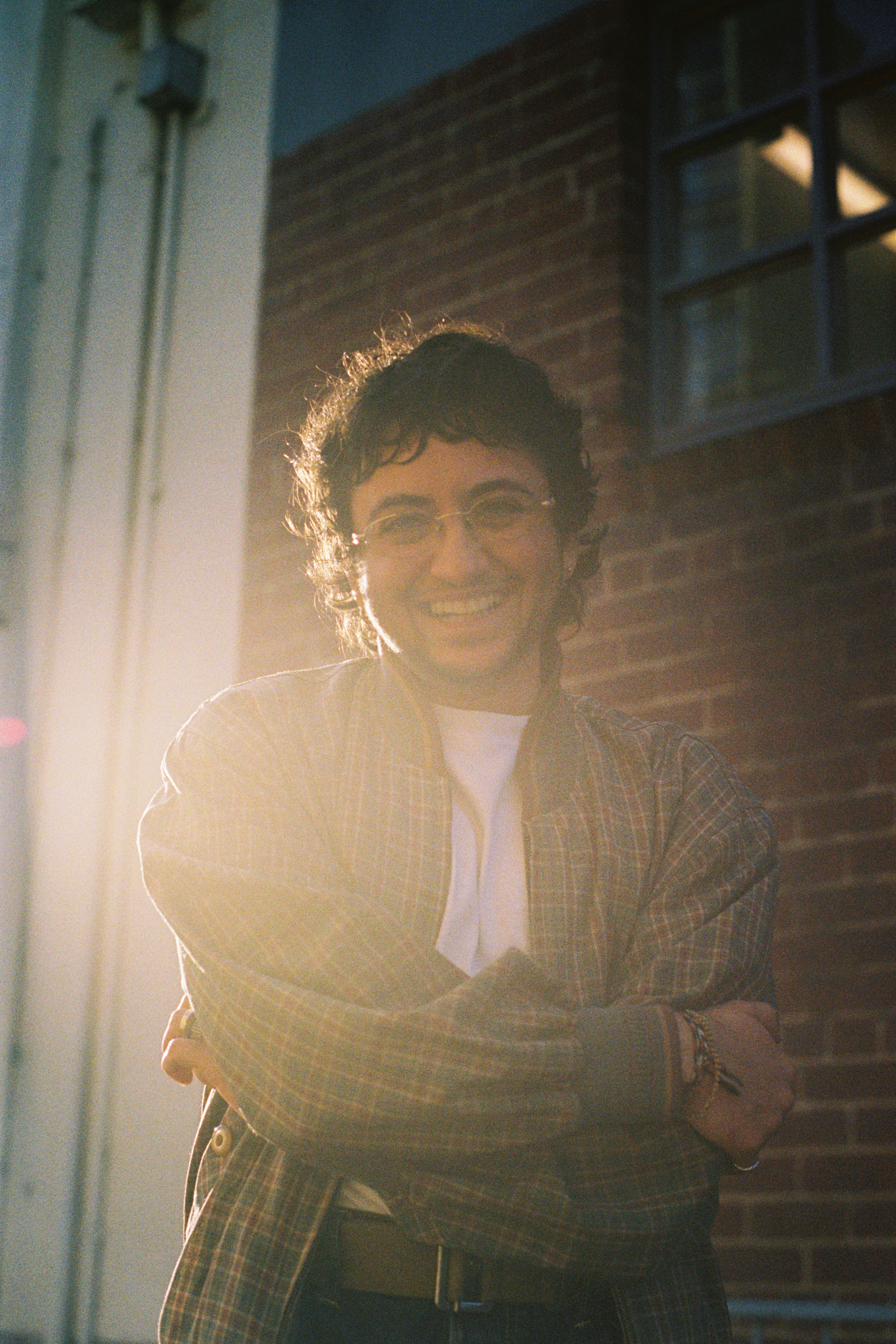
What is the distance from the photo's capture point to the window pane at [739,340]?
3906mm

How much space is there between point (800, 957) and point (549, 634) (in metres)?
1.38

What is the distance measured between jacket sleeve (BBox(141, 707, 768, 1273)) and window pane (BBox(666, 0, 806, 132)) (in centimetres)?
314

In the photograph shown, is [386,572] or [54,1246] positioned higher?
[386,572]

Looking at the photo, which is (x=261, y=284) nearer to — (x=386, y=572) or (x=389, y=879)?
(x=386, y=572)

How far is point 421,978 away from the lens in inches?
64.7

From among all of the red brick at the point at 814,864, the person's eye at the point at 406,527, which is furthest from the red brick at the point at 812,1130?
the person's eye at the point at 406,527

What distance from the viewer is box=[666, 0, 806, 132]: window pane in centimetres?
407

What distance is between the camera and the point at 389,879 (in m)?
1.76

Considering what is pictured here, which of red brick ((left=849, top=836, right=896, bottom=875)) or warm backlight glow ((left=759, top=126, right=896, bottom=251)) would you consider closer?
red brick ((left=849, top=836, right=896, bottom=875))

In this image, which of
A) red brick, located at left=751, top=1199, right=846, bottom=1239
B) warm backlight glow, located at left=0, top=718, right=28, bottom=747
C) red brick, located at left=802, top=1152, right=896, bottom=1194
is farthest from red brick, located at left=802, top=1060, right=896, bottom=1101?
warm backlight glow, located at left=0, top=718, right=28, bottom=747

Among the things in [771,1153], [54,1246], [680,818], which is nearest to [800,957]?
[771,1153]

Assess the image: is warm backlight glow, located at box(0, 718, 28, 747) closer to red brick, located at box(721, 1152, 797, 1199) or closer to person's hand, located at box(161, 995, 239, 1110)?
person's hand, located at box(161, 995, 239, 1110)

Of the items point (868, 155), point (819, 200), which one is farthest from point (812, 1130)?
point (868, 155)

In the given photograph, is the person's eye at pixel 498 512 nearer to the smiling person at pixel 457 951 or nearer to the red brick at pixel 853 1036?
the smiling person at pixel 457 951
